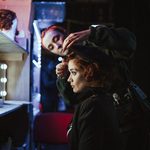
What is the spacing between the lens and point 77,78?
1273mm

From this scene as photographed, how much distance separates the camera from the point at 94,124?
1.14m

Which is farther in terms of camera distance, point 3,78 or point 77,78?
point 3,78

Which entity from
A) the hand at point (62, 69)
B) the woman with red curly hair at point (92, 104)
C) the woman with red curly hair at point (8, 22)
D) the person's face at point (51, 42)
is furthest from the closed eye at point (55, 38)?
the woman with red curly hair at point (92, 104)

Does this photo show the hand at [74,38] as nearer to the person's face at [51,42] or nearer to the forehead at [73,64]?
the forehead at [73,64]

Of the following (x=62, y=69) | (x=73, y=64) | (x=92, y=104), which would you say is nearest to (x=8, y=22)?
(x=62, y=69)

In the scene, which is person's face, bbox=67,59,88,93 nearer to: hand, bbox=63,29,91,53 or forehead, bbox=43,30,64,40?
hand, bbox=63,29,91,53

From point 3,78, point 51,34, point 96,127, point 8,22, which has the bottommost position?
point 3,78

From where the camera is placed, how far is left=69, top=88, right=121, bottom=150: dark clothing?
114 centimetres

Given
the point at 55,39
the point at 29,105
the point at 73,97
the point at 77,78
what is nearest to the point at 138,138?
the point at 73,97

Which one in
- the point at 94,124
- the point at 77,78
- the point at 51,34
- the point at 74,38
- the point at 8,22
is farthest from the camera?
the point at 51,34

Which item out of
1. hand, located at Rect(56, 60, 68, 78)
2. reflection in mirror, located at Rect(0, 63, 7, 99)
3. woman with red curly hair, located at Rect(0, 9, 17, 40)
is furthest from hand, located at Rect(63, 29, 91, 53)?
reflection in mirror, located at Rect(0, 63, 7, 99)

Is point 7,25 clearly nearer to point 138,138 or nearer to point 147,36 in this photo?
point 147,36

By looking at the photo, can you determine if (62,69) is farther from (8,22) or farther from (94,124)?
(8,22)

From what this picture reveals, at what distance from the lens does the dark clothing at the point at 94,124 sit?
44.9 inches
